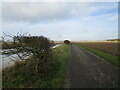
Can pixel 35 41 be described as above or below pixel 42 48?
above

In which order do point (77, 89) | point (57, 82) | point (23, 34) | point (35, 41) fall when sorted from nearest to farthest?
point (77, 89), point (57, 82), point (23, 34), point (35, 41)

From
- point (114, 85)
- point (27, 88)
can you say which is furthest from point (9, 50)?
point (114, 85)

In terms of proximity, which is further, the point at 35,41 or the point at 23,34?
the point at 35,41

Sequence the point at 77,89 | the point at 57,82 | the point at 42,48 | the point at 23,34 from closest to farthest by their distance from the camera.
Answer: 1. the point at 77,89
2. the point at 57,82
3. the point at 23,34
4. the point at 42,48

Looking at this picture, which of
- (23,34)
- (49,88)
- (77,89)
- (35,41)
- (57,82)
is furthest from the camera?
(35,41)

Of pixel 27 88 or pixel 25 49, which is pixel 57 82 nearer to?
pixel 27 88

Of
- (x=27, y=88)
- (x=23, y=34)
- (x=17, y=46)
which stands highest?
(x=23, y=34)

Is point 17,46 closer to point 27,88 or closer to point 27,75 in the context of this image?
point 27,75

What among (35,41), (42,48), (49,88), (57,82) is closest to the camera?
(49,88)

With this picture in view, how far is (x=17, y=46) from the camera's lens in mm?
7129

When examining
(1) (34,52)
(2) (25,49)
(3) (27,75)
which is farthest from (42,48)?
(3) (27,75)

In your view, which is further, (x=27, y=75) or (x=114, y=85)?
(x=27, y=75)

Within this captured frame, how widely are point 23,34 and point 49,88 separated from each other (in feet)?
12.9

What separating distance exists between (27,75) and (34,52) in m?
1.71
